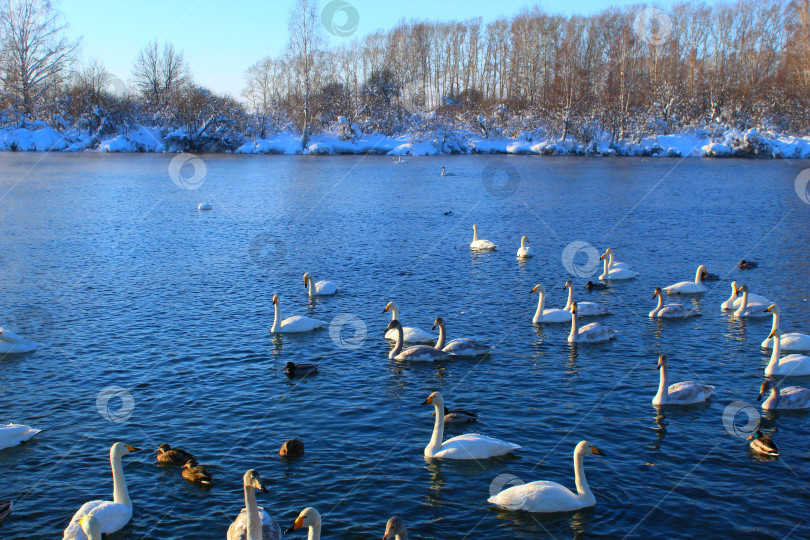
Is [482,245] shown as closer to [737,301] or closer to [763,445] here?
[737,301]

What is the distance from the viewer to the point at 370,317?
1858 cm

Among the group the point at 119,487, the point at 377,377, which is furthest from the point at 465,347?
the point at 119,487

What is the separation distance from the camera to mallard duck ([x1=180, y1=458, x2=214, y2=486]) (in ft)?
32.8

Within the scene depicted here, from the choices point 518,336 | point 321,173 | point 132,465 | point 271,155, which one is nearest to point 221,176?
point 321,173

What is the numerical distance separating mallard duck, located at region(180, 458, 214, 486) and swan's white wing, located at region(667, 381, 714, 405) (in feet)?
27.3

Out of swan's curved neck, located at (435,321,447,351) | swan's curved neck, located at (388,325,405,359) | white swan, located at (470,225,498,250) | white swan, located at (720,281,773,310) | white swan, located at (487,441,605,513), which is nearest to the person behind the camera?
white swan, located at (487,441,605,513)

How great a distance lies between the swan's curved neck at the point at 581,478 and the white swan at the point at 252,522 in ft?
13.5

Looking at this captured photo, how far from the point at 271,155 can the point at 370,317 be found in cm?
7527

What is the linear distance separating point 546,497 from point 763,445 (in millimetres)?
4069

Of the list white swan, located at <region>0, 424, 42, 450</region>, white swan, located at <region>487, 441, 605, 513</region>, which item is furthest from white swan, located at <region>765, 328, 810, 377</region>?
white swan, located at <region>0, 424, 42, 450</region>

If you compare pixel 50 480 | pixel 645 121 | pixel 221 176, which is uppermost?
pixel 645 121

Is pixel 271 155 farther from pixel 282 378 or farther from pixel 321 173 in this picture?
pixel 282 378

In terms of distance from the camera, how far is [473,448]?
35.2ft

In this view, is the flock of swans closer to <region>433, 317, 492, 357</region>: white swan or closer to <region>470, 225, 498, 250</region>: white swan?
<region>433, 317, 492, 357</region>: white swan
